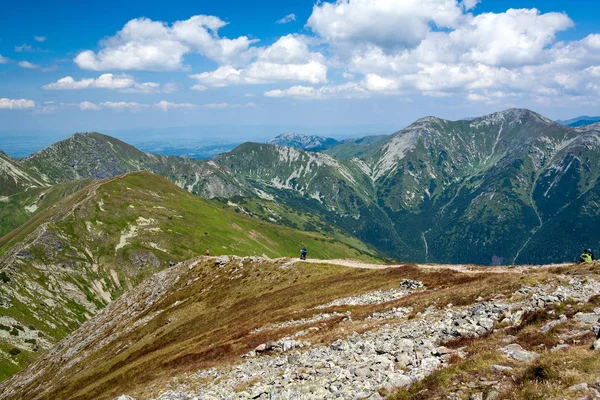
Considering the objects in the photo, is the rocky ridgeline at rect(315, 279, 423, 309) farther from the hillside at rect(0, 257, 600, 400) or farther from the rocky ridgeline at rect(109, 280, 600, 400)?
the rocky ridgeline at rect(109, 280, 600, 400)

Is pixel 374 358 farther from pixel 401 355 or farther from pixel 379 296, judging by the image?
pixel 379 296

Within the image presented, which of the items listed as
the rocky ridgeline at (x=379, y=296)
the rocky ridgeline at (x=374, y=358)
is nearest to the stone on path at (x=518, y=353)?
the rocky ridgeline at (x=374, y=358)

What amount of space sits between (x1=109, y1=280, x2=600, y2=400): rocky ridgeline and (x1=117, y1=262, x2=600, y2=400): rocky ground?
0.20 ft

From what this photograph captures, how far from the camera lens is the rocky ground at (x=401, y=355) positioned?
19.3m

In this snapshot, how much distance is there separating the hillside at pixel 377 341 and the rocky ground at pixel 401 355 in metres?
0.10

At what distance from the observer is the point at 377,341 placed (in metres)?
28.2

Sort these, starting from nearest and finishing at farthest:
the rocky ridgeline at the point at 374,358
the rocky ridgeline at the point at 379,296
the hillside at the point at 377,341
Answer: the hillside at the point at 377,341, the rocky ridgeline at the point at 374,358, the rocky ridgeline at the point at 379,296

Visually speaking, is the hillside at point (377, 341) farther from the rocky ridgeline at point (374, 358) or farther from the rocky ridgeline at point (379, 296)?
the rocky ridgeline at point (379, 296)

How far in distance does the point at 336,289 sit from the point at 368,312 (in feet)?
63.9

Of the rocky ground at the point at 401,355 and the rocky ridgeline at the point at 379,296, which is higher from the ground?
the rocky ground at the point at 401,355

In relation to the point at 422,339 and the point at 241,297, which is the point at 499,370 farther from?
the point at 241,297

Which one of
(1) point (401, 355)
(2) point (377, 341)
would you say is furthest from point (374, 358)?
(2) point (377, 341)

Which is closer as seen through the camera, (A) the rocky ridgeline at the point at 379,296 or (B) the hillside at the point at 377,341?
(B) the hillside at the point at 377,341

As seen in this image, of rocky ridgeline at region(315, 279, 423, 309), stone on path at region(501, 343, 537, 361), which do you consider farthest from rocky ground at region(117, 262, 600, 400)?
rocky ridgeline at region(315, 279, 423, 309)
